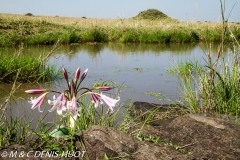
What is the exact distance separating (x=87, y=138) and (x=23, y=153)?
41cm

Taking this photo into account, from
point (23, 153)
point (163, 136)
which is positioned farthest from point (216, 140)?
point (23, 153)

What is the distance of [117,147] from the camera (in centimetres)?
211

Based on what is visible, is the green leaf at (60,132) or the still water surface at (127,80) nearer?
the green leaf at (60,132)

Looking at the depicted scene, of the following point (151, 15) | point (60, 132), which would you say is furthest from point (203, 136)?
point (151, 15)

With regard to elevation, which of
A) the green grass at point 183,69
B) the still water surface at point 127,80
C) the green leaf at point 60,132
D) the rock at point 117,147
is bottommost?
the still water surface at point 127,80

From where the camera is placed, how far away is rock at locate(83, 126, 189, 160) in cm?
208

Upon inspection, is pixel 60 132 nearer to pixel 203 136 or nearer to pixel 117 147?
pixel 117 147

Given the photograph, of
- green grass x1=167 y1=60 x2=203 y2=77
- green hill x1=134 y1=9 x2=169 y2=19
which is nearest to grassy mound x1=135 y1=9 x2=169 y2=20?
green hill x1=134 y1=9 x2=169 y2=19

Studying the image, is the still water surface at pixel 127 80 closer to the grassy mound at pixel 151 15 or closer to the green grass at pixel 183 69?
the green grass at pixel 183 69

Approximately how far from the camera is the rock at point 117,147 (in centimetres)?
208

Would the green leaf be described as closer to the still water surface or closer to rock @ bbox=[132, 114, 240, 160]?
rock @ bbox=[132, 114, 240, 160]

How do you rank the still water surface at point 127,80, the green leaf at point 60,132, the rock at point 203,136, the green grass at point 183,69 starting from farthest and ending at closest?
the green grass at point 183,69 → the still water surface at point 127,80 → the rock at point 203,136 → the green leaf at point 60,132

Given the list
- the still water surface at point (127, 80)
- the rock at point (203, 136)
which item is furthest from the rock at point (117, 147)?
the still water surface at point (127, 80)

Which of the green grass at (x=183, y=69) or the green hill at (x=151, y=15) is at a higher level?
the green hill at (x=151, y=15)
